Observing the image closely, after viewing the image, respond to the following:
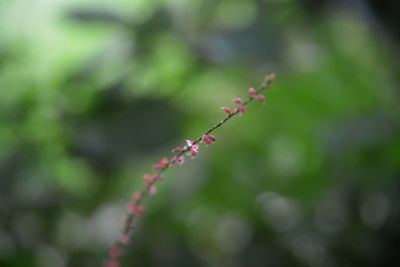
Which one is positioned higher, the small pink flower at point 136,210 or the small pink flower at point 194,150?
the small pink flower at point 136,210

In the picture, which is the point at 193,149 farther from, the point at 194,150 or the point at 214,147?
the point at 214,147

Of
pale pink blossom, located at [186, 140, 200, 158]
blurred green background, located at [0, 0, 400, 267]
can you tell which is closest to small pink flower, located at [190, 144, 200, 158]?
pale pink blossom, located at [186, 140, 200, 158]

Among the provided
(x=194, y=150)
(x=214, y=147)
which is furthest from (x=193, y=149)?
(x=214, y=147)

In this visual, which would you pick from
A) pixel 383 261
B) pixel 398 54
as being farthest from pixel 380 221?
pixel 398 54

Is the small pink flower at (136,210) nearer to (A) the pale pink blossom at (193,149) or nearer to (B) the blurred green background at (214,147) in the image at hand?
(A) the pale pink blossom at (193,149)

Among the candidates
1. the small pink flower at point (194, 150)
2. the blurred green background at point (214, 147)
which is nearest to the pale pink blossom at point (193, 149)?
the small pink flower at point (194, 150)

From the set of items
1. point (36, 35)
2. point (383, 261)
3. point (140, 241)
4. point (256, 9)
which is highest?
point (36, 35)

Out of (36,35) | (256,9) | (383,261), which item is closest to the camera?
(383,261)

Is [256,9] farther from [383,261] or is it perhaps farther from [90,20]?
[383,261]

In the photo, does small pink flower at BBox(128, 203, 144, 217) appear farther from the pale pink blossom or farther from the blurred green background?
the blurred green background
